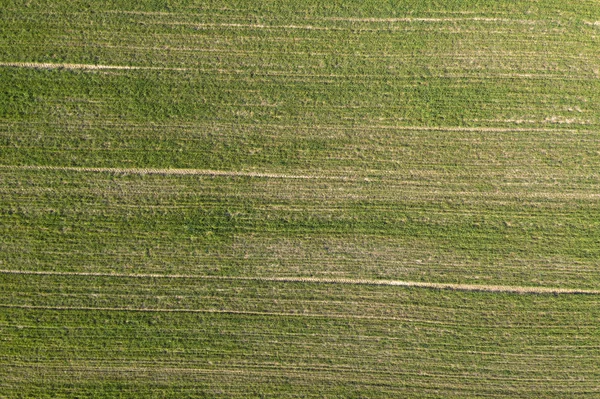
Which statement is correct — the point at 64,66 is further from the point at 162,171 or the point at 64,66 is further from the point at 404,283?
the point at 404,283

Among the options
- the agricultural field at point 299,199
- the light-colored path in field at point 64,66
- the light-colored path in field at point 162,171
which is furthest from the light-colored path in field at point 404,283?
the light-colored path in field at point 64,66

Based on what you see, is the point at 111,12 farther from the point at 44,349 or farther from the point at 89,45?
the point at 44,349

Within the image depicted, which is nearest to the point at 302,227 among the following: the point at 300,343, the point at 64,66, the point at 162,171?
the point at 300,343

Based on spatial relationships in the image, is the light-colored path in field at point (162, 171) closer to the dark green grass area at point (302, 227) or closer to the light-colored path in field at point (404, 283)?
the dark green grass area at point (302, 227)

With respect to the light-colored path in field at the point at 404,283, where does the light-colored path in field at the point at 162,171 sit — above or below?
above

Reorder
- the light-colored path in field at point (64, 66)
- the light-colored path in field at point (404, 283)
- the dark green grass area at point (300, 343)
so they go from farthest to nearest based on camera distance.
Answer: the light-colored path in field at point (64, 66) < the light-colored path in field at point (404, 283) < the dark green grass area at point (300, 343)

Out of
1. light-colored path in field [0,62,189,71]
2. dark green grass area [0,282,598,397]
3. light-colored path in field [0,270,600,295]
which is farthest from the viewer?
light-colored path in field [0,62,189,71]

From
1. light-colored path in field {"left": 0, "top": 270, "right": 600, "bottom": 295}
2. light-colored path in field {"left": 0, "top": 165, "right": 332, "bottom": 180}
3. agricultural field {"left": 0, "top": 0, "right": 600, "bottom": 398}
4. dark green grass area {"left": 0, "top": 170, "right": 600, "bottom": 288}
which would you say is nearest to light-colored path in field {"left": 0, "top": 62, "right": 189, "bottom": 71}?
agricultural field {"left": 0, "top": 0, "right": 600, "bottom": 398}

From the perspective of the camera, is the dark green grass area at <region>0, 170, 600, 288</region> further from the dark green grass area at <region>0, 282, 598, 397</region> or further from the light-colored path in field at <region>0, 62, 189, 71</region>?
the light-colored path in field at <region>0, 62, 189, 71</region>
